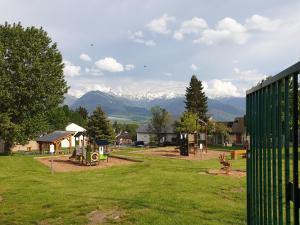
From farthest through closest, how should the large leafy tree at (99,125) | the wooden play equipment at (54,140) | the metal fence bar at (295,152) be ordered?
the large leafy tree at (99,125) < the wooden play equipment at (54,140) < the metal fence bar at (295,152)

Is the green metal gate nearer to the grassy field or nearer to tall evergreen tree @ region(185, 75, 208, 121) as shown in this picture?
the grassy field

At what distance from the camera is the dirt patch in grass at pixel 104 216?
38.4ft

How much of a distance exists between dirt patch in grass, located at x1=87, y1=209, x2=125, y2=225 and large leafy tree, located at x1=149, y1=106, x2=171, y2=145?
7835 centimetres

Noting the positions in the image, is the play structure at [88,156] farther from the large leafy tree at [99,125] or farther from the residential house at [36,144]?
the large leafy tree at [99,125]

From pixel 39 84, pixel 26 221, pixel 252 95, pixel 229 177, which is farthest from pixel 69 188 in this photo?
pixel 39 84

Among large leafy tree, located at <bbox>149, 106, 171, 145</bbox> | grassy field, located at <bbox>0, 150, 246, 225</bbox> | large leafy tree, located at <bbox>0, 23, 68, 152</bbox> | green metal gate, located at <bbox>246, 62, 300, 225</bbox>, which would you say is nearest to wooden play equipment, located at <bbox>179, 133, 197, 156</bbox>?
large leafy tree, located at <bbox>0, 23, 68, 152</bbox>

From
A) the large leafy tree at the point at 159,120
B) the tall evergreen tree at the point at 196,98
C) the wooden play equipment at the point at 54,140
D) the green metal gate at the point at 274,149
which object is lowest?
the wooden play equipment at the point at 54,140

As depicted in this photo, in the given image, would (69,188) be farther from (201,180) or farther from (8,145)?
(8,145)

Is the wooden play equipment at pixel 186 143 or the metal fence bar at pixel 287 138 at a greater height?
the metal fence bar at pixel 287 138

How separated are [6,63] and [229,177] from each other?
34.0 metres

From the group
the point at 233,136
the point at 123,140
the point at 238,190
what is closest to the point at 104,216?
the point at 238,190

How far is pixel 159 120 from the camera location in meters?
93.0

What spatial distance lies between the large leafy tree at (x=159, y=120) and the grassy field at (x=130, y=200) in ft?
227

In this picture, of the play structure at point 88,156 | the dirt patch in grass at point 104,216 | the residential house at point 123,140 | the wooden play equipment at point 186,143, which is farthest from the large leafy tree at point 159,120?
the dirt patch in grass at point 104,216
